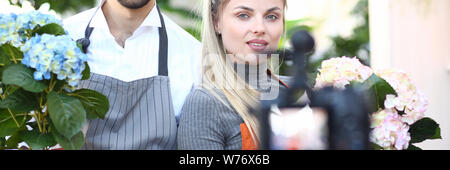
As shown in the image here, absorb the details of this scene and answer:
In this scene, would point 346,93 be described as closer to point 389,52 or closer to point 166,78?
point 166,78

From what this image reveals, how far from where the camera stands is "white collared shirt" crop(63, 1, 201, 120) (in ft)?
4.65

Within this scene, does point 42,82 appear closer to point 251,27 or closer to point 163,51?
point 163,51

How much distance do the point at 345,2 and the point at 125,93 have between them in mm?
2633

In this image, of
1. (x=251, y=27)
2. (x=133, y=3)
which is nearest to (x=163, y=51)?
(x=133, y=3)

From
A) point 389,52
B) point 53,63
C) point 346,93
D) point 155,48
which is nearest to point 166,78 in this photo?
point 155,48

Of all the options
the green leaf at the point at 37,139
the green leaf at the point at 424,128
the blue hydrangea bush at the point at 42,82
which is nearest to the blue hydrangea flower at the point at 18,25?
the blue hydrangea bush at the point at 42,82

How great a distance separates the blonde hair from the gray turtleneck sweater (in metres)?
0.03

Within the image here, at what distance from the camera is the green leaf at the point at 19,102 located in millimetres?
1088

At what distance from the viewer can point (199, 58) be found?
155cm

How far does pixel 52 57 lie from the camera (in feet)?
3.39

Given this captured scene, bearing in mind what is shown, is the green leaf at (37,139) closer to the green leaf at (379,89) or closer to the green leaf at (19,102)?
the green leaf at (19,102)

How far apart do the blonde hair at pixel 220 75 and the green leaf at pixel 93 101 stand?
331 millimetres

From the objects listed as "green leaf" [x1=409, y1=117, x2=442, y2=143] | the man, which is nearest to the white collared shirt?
the man

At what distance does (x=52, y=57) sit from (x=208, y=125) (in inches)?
18.9
